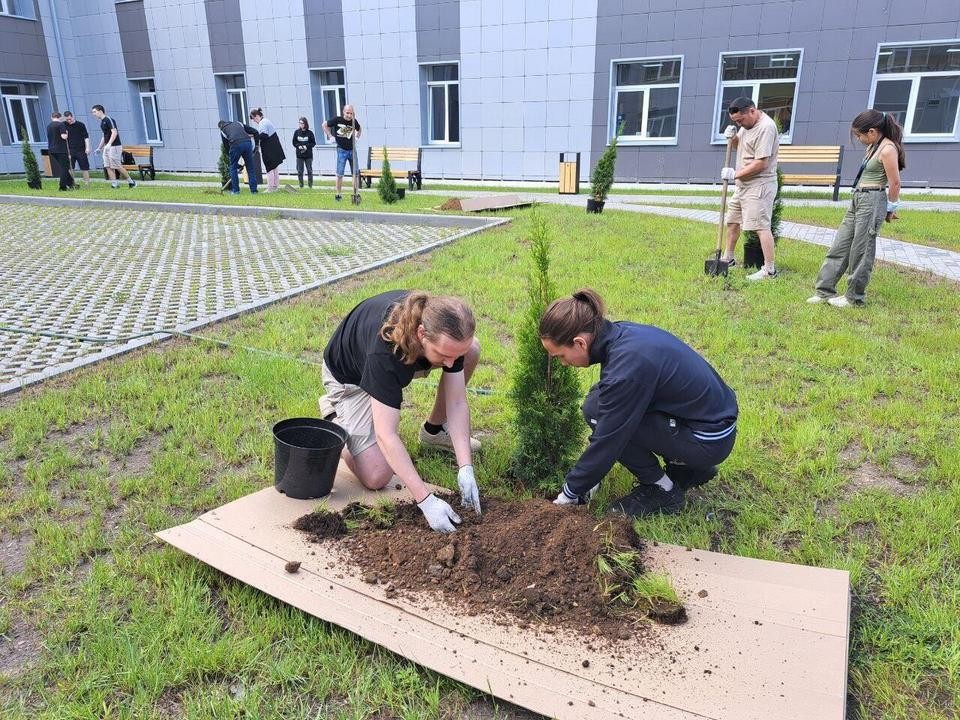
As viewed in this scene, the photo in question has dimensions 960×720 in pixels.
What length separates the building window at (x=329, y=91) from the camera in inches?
848

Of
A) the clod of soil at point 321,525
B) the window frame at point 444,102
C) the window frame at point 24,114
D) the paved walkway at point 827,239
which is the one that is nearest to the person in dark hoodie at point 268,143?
the window frame at point 444,102

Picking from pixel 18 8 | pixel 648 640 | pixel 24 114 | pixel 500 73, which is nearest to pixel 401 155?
pixel 500 73

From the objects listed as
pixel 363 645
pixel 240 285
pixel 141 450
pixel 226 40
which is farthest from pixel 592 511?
pixel 226 40

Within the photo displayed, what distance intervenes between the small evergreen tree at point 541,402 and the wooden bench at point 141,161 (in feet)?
72.0

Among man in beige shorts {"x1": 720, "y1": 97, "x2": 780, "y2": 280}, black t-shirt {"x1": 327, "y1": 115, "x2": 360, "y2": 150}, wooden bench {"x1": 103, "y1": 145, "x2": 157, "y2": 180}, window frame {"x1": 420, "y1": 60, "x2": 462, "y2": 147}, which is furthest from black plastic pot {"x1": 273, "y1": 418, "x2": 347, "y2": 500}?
wooden bench {"x1": 103, "y1": 145, "x2": 157, "y2": 180}

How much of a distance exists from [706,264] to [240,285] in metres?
5.14

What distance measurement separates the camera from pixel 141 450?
3.84 m

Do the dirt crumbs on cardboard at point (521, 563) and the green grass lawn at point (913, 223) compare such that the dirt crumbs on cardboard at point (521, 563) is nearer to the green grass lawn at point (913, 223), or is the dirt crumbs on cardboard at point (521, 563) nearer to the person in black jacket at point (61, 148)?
the green grass lawn at point (913, 223)

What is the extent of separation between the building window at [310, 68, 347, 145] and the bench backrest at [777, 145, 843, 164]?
13.2 metres

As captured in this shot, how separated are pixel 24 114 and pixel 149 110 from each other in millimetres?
4035

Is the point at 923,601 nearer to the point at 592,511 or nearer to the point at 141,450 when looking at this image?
the point at 592,511

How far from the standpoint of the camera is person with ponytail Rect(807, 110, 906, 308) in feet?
18.8

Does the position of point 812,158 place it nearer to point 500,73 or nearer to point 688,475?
point 500,73

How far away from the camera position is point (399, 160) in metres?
19.8
